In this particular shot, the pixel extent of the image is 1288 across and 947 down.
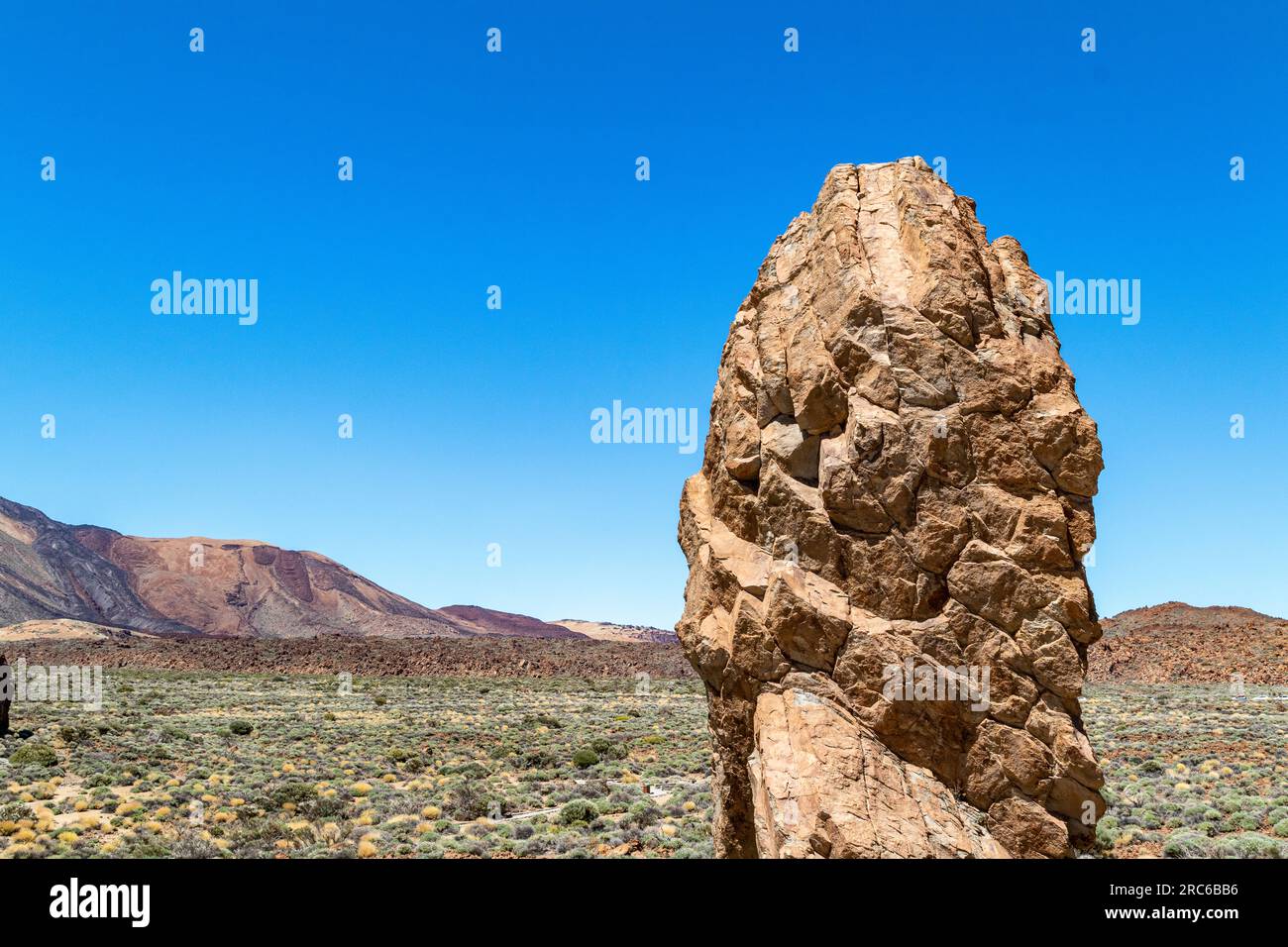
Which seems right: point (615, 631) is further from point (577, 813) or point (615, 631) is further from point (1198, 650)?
point (577, 813)

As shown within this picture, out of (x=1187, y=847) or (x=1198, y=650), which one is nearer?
(x=1187, y=847)

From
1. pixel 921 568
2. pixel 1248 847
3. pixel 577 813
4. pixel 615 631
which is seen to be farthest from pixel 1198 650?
pixel 615 631

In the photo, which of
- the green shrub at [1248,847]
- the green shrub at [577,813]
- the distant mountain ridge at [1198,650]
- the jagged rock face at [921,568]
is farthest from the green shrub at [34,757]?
the distant mountain ridge at [1198,650]

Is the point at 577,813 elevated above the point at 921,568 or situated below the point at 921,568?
below

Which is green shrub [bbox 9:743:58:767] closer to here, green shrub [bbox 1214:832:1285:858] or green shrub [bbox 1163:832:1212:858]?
green shrub [bbox 1163:832:1212:858]

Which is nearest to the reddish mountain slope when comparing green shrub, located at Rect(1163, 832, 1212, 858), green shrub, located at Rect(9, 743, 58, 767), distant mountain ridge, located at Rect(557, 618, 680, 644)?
distant mountain ridge, located at Rect(557, 618, 680, 644)
